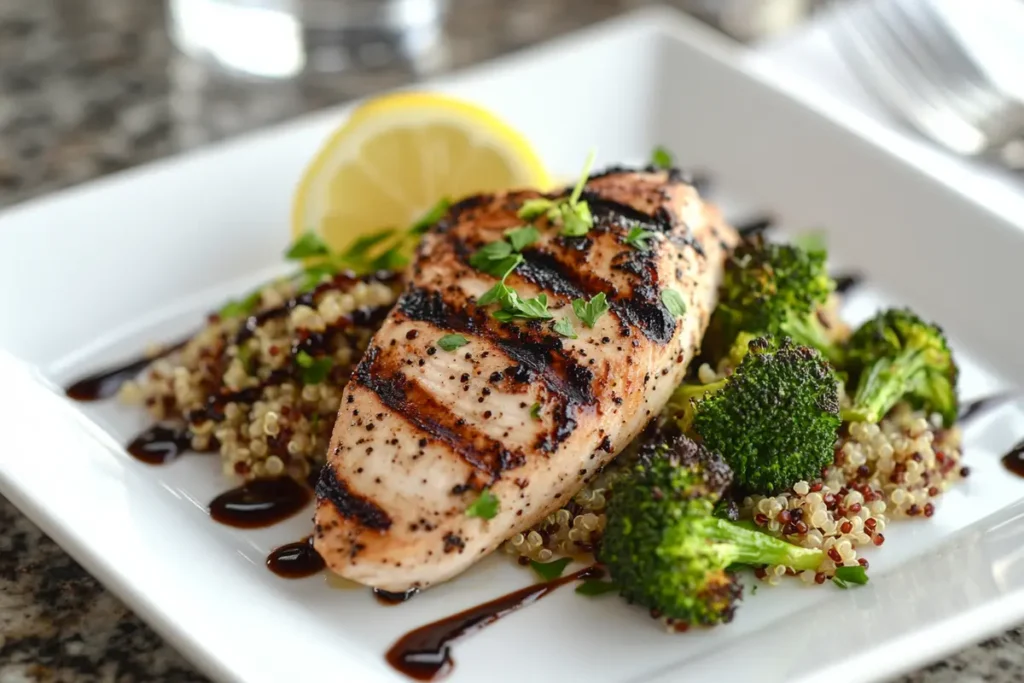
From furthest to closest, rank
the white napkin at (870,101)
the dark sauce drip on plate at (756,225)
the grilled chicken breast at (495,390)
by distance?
the dark sauce drip on plate at (756,225), the white napkin at (870,101), the grilled chicken breast at (495,390)

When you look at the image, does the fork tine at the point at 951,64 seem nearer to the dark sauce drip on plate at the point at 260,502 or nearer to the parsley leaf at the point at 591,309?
the parsley leaf at the point at 591,309

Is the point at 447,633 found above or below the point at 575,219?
below

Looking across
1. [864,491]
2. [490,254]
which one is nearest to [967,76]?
[864,491]

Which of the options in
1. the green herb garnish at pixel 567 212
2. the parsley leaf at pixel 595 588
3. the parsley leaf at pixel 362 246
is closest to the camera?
the parsley leaf at pixel 595 588

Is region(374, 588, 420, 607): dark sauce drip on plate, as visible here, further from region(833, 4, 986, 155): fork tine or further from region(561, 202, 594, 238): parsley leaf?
region(833, 4, 986, 155): fork tine

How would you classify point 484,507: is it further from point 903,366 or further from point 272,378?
point 903,366

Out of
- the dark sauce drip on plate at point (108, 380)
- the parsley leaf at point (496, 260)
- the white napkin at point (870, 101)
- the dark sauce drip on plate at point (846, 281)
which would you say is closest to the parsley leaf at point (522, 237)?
the parsley leaf at point (496, 260)

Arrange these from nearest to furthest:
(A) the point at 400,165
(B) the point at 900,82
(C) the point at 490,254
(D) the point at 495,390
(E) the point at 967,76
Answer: (D) the point at 495,390 < (C) the point at 490,254 < (A) the point at 400,165 < (E) the point at 967,76 < (B) the point at 900,82
